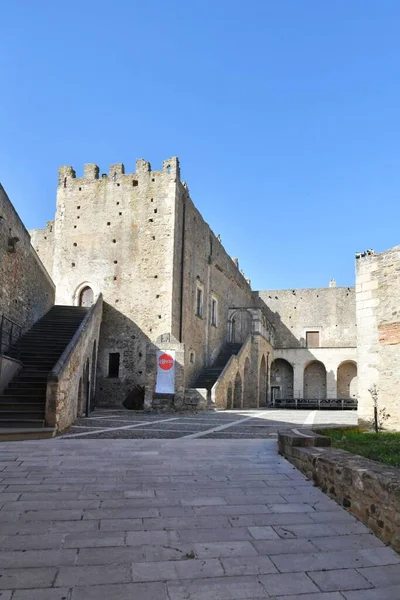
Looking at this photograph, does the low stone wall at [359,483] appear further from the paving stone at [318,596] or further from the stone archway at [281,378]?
the stone archway at [281,378]

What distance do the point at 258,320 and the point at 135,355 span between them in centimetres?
1161

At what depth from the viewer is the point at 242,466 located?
650cm

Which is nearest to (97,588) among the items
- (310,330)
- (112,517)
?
(112,517)

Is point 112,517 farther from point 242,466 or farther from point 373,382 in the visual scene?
point 373,382

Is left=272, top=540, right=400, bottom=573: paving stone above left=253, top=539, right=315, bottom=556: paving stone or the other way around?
the other way around

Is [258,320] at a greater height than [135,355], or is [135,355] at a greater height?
[258,320]

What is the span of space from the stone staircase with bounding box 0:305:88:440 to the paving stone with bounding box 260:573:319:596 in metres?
6.74

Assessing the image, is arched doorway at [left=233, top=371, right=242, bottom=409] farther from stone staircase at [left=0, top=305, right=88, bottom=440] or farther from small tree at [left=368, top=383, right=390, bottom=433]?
small tree at [left=368, top=383, right=390, bottom=433]

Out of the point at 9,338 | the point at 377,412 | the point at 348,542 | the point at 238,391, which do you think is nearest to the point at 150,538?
the point at 348,542

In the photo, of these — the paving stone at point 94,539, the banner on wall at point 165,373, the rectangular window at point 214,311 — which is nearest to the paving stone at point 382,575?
the paving stone at point 94,539

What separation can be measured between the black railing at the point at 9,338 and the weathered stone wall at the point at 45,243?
1389 cm

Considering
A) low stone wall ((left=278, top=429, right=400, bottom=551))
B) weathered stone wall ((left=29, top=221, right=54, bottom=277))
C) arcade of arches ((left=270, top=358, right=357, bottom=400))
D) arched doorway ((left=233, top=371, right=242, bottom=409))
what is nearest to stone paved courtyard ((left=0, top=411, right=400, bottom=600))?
low stone wall ((left=278, top=429, right=400, bottom=551))

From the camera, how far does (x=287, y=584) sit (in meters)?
3.25

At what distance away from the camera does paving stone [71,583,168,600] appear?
2.99m
